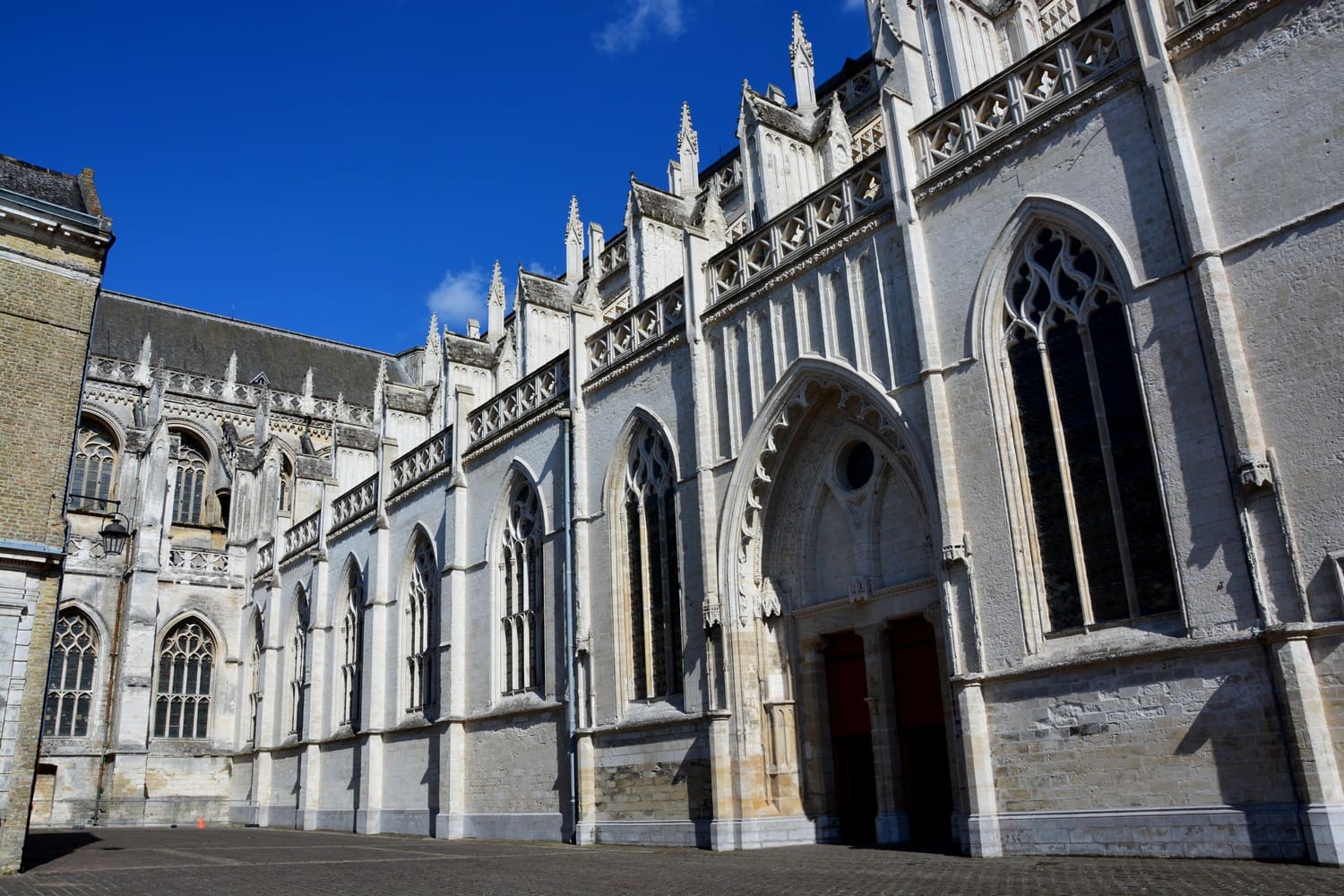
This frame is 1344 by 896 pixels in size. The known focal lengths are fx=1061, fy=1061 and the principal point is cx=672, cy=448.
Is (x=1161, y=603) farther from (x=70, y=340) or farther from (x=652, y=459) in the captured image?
(x=70, y=340)

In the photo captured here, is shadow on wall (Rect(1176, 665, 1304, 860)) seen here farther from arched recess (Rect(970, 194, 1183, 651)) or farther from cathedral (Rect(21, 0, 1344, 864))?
arched recess (Rect(970, 194, 1183, 651))

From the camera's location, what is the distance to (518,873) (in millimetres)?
12188

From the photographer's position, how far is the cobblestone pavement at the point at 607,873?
28.0 feet

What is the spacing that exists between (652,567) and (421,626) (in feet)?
31.0

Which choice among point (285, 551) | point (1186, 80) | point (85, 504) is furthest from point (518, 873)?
point (85, 504)

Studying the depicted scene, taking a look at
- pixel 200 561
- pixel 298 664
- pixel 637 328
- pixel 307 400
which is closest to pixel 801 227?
pixel 637 328

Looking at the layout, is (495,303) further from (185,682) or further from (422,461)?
(185,682)

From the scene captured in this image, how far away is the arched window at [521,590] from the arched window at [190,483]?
25.3 meters

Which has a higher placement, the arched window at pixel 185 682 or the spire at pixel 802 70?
the spire at pixel 802 70

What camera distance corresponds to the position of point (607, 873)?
11938mm

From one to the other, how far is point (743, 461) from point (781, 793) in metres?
4.77

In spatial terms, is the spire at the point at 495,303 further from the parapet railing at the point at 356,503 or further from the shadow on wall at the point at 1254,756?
the shadow on wall at the point at 1254,756

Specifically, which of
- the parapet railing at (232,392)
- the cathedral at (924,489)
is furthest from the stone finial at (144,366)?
the cathedral at (924,489)

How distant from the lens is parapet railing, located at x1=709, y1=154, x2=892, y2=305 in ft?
47.7
